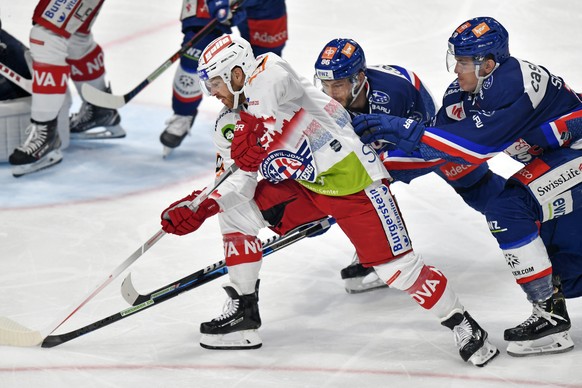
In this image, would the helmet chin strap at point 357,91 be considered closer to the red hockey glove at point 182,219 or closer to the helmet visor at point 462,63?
the helmet visor at point 462,63

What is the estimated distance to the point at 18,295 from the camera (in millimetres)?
4121

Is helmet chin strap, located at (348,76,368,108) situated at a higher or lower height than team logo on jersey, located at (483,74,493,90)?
lower

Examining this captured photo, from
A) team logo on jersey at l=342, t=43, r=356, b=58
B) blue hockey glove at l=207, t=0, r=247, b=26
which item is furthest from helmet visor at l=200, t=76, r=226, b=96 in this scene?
blue hockey glove at l=207, t=0, r=247, b=26

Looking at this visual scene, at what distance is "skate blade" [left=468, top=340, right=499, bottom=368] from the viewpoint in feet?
11.4

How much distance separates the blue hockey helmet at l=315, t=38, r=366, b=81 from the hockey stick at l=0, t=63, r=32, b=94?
2.15 metres

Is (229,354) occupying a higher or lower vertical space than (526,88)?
lower

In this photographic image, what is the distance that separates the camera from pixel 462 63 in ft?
12.0

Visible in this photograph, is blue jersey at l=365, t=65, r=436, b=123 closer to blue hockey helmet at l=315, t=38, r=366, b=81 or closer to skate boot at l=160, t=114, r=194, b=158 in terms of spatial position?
blue hockey helmet at l=315, t=38, r=366, b=81

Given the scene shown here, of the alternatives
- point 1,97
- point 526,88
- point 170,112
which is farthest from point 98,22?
point 526,88

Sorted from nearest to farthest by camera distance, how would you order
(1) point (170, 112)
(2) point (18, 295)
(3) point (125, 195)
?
1. (2) point (18, 295)
2. (3) point (125, 195)
3. (1) point (170, 112)

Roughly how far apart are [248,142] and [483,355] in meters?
1.00

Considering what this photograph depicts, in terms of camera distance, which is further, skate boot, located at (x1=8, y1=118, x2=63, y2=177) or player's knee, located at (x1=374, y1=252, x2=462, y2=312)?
skate boot, located at (x1=8, y1=118, x2=63, y2=177)

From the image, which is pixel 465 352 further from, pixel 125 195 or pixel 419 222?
pixel 125 195

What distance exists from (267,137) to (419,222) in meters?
1.49
